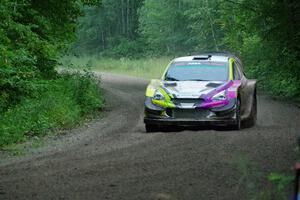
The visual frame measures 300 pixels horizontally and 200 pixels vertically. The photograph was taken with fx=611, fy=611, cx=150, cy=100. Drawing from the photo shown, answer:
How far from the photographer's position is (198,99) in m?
12.7

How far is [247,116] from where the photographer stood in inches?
552

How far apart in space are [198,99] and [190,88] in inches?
15.3

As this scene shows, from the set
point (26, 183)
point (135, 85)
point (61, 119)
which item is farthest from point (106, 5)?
point (26, 183)

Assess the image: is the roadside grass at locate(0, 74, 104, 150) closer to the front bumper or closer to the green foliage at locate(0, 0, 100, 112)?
the green foliage at locate(0, 0, 100, 112)

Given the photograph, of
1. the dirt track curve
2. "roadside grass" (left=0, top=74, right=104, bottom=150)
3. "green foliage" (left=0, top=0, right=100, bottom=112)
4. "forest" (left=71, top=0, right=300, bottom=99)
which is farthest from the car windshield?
"forest" (left=71, top=0, right=300, bottom=99)

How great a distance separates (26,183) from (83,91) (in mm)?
11121

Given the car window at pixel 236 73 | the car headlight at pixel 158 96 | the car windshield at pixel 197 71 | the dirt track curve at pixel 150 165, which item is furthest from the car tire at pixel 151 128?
the car window at pixel 236 73

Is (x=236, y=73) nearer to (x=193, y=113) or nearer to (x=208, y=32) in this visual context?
(x=193, y=113)

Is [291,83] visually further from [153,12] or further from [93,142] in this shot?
[153,12]

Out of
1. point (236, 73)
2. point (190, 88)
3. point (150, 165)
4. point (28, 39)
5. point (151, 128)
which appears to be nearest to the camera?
point (150, 165)

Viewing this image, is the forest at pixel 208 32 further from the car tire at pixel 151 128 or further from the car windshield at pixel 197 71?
the car tire at pixel 151 128

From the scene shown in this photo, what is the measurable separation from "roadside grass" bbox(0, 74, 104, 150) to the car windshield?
115 inches

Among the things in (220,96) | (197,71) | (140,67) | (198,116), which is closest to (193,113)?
(198,116)

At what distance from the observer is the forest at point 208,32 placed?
67.6 feet
